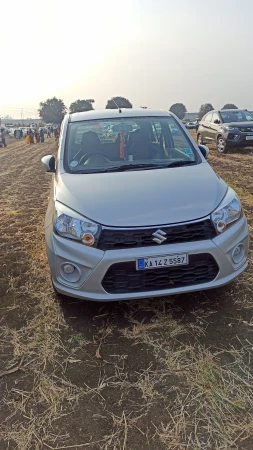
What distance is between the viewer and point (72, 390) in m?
2.38

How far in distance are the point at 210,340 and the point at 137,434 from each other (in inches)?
38.8

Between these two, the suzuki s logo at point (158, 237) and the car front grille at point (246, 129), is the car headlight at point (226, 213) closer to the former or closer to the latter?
the suzuki s logo at point (158, 237)

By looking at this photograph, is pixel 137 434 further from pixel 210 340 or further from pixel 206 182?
pixel 206 182

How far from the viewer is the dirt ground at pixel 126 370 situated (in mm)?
2053

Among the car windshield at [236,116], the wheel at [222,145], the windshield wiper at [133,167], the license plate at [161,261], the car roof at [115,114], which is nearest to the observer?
the license plate at [161,261]

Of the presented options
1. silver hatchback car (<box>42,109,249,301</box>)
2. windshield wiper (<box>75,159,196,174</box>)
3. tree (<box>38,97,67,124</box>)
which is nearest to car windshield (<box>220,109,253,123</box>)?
windshield wiper (<box>75,159,196,174</box>)

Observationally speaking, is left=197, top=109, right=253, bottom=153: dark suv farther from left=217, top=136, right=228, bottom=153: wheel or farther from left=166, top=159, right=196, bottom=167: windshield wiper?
left=166, top=159, right=196, bottom=167: windshield wiper

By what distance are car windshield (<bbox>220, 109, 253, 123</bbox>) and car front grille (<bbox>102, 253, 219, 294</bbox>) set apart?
12.0 metres

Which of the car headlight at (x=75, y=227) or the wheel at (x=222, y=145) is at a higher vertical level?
the car headlight at (x=75, y=227)

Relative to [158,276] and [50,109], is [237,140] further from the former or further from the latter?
[50,109]

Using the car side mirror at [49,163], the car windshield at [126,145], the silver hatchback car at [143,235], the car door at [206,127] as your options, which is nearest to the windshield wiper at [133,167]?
the car windshield at [126,145]

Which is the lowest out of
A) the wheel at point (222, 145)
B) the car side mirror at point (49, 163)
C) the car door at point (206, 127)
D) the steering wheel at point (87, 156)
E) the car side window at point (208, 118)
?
the wheel at point (222, 145)

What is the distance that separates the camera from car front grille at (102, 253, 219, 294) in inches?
109

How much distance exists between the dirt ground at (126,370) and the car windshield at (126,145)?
1.29m
